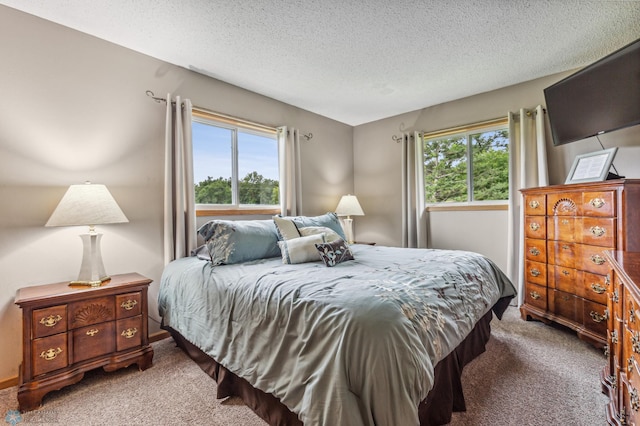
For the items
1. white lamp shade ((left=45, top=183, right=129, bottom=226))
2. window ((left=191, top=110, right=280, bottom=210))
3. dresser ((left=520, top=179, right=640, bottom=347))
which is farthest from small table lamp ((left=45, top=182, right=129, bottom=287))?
dresser ((left=520, top=179, right=640, bottom=347))

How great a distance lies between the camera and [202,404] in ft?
5.53

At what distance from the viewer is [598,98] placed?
2.47 metres

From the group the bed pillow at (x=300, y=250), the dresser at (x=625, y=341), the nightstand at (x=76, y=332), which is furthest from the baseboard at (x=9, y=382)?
the dresser at (x=625, y=341)

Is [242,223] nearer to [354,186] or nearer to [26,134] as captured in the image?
[26,134]

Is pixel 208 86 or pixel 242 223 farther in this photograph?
pixel 208 86

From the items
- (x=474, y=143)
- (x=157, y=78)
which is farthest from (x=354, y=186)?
(x=157, y=78)

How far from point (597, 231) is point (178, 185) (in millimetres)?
3360

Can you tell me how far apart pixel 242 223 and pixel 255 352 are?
124cm

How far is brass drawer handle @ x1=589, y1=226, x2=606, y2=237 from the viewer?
2.20m

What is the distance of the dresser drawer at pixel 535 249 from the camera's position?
2.71 metres

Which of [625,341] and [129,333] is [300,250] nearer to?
[129,333]

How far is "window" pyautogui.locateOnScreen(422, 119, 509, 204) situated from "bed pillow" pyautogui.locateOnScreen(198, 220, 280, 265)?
8.36 feet

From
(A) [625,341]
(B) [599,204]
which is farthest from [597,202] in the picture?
(A) [625,341]

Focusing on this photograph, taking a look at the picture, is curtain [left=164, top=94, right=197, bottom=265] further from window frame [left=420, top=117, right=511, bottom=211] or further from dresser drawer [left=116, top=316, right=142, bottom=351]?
window frame [left=420, top=117, right=511, bottom=211]
